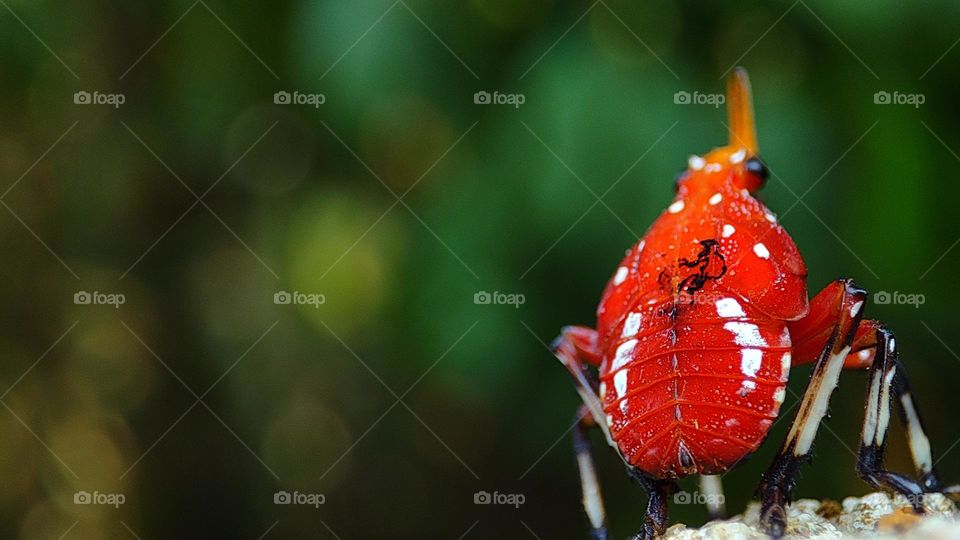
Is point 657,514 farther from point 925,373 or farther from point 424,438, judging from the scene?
point 424,438

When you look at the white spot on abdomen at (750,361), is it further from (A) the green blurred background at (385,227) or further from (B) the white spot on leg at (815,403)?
(A) the green blurred background at (385,227)

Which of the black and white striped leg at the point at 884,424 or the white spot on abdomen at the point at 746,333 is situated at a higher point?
the white spot on abdomen at the point at 746,333

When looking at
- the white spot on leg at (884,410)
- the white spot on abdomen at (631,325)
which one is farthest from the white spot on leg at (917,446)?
the white spot on abdomen at (631,325)

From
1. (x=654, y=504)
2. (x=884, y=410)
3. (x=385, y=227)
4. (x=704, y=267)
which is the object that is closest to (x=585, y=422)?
(x=654, y=504)

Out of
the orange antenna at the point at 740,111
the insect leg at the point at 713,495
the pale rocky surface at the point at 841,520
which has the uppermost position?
the orange antenna at the point at 740,111

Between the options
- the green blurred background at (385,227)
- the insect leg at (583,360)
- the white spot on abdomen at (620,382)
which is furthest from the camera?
the green blurred background at (385,227)

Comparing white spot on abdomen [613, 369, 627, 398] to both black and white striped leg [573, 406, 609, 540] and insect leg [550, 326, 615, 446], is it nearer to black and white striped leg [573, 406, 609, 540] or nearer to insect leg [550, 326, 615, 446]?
insect leg [550, 326, 615, 446]
